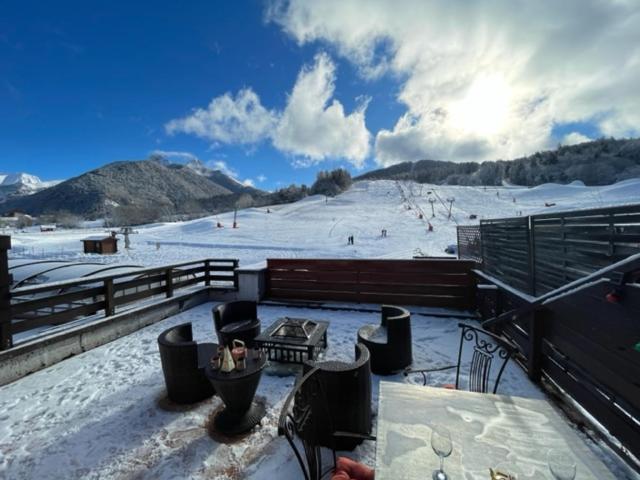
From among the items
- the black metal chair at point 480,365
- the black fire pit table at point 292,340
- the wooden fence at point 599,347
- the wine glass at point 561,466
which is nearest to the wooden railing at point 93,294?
the black fire pit table at point 292,340

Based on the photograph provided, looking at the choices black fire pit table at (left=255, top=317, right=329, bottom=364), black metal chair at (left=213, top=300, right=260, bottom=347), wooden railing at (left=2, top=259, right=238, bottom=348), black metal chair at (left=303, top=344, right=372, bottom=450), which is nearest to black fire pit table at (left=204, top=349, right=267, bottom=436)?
black metal chair at (left=303, top=344, right=372, bottom=450)

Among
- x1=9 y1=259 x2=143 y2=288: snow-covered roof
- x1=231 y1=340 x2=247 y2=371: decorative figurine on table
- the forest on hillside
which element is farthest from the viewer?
the forest on hillside

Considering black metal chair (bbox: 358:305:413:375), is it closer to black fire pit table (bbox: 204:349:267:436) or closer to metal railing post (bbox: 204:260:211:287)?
black fire pit table (bbox: 204:349:267:436)

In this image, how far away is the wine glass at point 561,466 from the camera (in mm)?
1289

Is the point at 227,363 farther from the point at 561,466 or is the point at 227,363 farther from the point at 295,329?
the point at 561,466

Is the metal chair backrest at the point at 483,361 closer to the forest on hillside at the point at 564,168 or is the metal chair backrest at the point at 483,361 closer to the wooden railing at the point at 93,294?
the wooden railing at the point at 93,294

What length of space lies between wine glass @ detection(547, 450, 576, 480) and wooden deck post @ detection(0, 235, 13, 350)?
539cm

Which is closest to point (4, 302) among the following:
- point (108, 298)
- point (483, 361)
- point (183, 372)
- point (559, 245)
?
point (108, 298)

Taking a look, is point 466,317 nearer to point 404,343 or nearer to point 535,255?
point 535,255

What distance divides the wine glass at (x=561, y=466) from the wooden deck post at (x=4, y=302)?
539 centimetres

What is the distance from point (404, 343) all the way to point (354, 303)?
295cm

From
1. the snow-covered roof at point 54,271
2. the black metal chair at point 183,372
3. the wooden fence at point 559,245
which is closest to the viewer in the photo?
the wooden fence at point 559,245

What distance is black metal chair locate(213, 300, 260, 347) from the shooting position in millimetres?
3926

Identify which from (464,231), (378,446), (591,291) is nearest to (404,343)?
(591,291)
